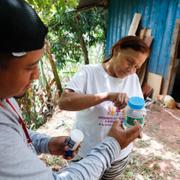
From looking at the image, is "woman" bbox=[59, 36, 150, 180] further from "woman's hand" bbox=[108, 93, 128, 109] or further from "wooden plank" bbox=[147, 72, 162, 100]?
"wooden plank" bbox=[147, 72, 162, 100]

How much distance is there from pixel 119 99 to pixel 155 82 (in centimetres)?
466

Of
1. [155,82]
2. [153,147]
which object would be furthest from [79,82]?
[155,82]

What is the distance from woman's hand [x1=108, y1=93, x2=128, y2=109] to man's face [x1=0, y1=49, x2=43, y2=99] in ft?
2.77

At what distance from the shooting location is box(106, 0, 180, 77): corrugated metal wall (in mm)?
5535

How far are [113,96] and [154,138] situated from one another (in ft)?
9.63

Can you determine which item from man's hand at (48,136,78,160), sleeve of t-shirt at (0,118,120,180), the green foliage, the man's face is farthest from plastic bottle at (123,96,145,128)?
the green foliage

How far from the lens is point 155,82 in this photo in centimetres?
607

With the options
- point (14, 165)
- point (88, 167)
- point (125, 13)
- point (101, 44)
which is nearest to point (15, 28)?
point (14, 165)

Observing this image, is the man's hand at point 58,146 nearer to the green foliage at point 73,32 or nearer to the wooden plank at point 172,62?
the wooden plank at point 172,62

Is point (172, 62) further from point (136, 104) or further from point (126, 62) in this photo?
point (136, 104)

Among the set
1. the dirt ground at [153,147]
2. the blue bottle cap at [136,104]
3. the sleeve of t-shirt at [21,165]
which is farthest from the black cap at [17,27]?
the dirt ground at [153,147]

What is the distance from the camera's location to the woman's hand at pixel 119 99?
1.66 metres

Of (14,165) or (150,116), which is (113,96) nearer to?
(14,165)

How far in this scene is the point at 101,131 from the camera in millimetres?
1872
